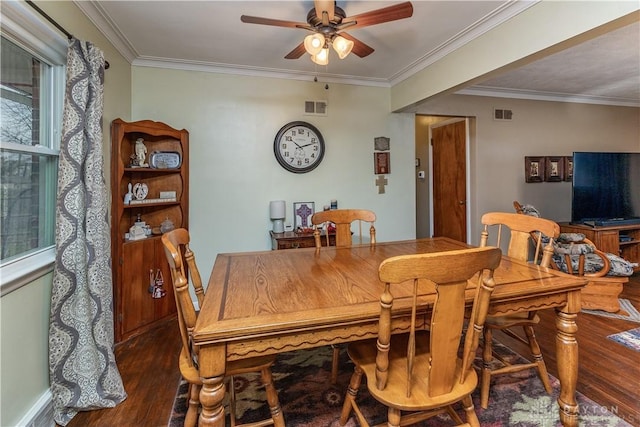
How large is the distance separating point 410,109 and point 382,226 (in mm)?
1418

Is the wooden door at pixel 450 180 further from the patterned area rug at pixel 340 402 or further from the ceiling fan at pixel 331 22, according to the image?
the ceiling fan at pixel 331 22

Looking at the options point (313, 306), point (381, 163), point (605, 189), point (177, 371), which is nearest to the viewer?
point (313, 306)

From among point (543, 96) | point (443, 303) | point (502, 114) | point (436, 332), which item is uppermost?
point (543, 96)

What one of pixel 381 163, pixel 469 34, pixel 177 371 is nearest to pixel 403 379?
pixel 177 371

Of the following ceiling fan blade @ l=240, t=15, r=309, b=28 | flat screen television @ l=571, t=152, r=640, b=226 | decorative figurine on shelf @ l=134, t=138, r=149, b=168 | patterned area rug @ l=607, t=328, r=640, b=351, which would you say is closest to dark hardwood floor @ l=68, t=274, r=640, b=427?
patterned area rug @ l=607, t=328, r=640, b=351

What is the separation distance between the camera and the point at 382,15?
70.1 inches

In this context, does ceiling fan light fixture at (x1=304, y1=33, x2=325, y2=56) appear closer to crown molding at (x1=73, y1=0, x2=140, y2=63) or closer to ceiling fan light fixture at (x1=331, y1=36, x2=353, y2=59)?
ceiling fan light fixture at (x1=331, y1=36, x2=353, y2=59)

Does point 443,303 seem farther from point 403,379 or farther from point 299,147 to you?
point 299,147

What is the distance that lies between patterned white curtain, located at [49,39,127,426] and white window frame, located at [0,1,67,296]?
0.09 meters

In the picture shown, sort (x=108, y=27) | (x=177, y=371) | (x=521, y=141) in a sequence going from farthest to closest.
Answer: (x=521, y=141) → (x=108, y=27) → (x=177, y=371)

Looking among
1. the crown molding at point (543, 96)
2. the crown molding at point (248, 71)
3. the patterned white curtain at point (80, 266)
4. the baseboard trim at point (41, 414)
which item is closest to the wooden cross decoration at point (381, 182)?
the crown molding at point (248, 71)

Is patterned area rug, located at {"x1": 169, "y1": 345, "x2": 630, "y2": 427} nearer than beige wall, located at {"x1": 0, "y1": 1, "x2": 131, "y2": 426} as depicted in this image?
No

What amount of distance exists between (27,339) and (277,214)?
2082 mm

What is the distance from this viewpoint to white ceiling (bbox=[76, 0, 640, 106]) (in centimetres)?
223
